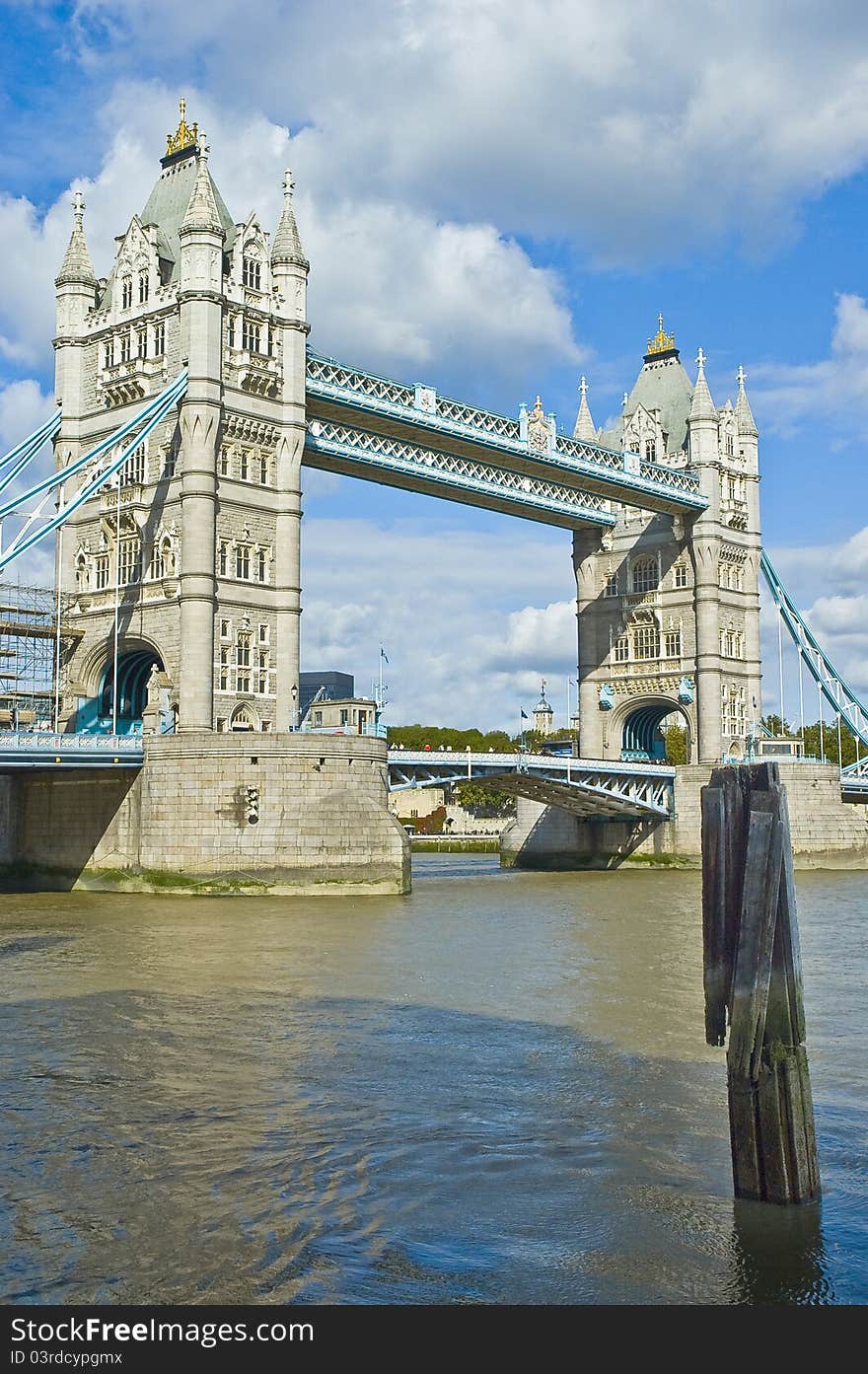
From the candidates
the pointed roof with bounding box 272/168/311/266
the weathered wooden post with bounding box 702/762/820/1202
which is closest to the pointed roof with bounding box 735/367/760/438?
the pointed roof with bounding box 272/168/311/266

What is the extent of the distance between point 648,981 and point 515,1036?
5.86 metres

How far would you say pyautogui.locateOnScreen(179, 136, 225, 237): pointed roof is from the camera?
142ft

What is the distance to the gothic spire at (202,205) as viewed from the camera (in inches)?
1706

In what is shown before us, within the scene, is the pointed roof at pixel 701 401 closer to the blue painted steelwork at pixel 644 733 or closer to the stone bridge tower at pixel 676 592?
the stone bridge tower at pixel 676 592

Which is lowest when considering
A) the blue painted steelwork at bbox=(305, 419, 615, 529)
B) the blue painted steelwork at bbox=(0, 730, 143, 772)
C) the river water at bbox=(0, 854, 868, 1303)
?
the river water at bbox=(0, 854, 868, 1303)

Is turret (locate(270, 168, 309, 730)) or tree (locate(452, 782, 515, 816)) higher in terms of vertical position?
turret (locate(270, 168, 309, 730))

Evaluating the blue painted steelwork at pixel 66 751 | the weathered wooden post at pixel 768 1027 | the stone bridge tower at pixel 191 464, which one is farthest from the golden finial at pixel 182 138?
the weathered wooden post at pixel 768 1027

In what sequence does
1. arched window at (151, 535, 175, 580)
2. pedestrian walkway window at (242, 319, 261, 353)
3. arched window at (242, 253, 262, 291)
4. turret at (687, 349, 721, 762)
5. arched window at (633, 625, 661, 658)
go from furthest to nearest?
1. arched window at (633, 625, 661, 658)
2. turret at (687, 349, 721, 762)
3. arched window at (242, 253, 262, 291)
4. pedestrian walkway window at (242, 319, 261, 353)
5. arched window at (151, 535, 175, 580)

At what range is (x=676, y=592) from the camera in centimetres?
6681

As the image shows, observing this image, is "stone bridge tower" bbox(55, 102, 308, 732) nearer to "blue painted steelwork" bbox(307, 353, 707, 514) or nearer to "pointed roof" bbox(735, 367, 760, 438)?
"blue painted steelwork" bbox(307, 353, 707, 514)

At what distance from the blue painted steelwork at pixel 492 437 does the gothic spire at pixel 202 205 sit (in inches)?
244

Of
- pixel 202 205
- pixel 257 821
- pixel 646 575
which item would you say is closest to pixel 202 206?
pixel 202 205

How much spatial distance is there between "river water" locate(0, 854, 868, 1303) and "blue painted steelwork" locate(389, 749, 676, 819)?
905 inches

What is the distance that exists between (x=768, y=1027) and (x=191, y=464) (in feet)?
117
